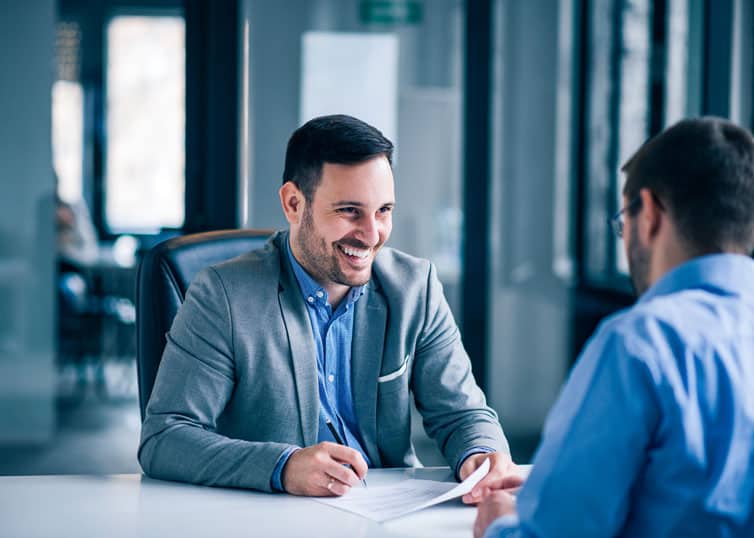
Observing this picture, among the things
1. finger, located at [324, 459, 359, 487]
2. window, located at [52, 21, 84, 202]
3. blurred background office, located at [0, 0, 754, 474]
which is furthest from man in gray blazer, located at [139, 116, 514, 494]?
window, located at [52, 21, 84, 202]

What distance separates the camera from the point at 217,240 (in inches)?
77.2

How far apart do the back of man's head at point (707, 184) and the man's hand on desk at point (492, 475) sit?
1.84 ft

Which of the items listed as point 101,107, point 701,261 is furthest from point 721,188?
point 101,107

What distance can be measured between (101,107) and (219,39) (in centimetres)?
462

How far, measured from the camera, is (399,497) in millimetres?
1385

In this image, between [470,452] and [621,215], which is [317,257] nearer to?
[470,452]

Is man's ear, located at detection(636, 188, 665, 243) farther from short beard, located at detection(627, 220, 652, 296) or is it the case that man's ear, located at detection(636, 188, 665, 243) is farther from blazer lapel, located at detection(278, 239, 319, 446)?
blazer lapel, located at detection(278, 239, 319, 446)

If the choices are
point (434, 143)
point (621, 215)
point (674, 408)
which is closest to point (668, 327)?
point (674, 408)

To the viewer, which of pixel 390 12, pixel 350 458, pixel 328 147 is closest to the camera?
pixel 350 458

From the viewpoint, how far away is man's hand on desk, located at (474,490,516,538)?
3.73 feet

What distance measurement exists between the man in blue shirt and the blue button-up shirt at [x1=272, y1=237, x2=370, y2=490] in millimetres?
811

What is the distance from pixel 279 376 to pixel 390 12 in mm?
3020

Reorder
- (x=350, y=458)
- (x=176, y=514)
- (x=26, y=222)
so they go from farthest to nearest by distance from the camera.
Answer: (x=26, y=222)
(x=350, y=458)
(x=176, y=514)

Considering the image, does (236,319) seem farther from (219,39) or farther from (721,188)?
(219,39)
